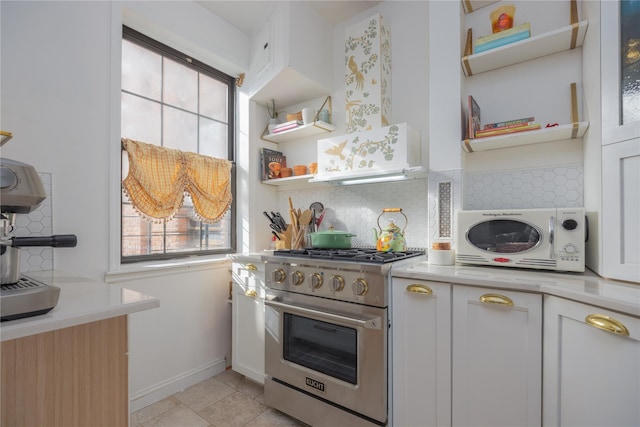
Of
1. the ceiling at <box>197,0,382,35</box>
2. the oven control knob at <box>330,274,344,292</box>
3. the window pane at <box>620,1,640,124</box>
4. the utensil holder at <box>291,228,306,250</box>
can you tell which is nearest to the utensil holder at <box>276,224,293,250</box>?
the utensil holder at <box>291,228,306,250</box>

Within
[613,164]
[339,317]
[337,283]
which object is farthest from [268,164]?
[613,164]

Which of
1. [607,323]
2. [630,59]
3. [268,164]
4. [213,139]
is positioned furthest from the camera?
[268,164]

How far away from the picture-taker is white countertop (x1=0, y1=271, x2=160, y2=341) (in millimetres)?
713

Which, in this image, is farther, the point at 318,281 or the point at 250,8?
the point at 250,8

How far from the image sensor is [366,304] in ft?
5.08

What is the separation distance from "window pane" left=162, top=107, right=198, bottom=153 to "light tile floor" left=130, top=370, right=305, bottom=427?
1.80 meters

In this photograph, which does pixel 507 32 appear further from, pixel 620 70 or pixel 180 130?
pixel 180 130

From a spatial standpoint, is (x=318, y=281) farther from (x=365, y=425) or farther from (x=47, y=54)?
(x=47, y=54)

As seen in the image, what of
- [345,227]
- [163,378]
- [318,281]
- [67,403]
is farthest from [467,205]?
[163,378]

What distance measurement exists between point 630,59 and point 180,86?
2640mm

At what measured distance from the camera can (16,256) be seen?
2.89ft

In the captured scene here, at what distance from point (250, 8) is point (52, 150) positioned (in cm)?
174

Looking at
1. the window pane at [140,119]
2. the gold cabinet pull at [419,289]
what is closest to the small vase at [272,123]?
the window pane at [140,119]

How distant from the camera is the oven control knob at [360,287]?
155 cm
